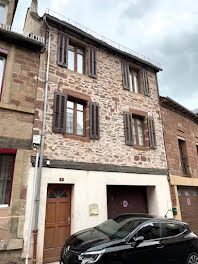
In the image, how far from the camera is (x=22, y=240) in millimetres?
4891

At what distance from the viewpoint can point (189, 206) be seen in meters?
9.34

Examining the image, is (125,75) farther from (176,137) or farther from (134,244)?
(134,244)

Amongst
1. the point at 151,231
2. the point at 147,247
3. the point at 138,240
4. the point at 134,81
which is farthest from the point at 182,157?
the point at 138,240

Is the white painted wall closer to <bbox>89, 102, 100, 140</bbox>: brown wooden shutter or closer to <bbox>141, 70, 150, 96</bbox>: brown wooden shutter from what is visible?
<bbox>89, 102, 100, 140</bbox>: brown wooden shutter

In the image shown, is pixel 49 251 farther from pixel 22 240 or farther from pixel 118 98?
pixel 118 98

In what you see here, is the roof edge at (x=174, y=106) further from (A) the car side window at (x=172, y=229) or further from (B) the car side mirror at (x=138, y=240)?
(B) the car side mirror at (x=138, y=240)

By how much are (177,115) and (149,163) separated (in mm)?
4299

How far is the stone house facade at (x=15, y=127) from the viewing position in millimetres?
4887

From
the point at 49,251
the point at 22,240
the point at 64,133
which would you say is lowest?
the point at 49,251

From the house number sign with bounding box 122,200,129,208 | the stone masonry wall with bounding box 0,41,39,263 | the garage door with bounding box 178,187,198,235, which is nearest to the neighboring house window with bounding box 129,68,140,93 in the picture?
the stone masonry wall with bounding box 0,41,39,263

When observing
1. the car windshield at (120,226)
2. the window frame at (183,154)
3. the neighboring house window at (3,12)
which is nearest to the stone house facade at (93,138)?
the neighboring house window at (3,12)

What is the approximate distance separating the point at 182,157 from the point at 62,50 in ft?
28.0

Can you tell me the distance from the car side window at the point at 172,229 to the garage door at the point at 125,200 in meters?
3.00

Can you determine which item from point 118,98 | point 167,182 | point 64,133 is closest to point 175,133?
point 167,182
